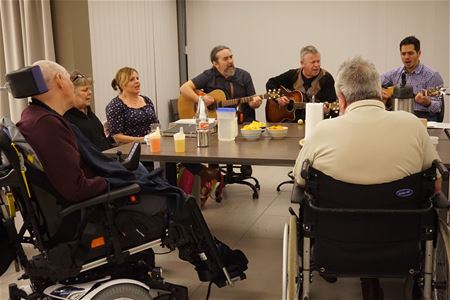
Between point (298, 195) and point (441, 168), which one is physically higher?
point (441, 168)

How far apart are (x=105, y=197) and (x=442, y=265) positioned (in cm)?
140

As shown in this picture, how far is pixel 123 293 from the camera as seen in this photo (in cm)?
220

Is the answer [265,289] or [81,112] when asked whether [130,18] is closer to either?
[81,112]

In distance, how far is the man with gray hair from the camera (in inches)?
78.0

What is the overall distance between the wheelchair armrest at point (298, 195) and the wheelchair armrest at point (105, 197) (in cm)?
61

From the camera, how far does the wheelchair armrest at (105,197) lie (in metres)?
2.06

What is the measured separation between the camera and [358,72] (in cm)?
222

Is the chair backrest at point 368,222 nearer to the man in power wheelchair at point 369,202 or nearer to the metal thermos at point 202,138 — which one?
the man in power wheelchair at point 369,202

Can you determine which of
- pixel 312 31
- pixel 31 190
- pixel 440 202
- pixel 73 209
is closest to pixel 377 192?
pixel 440 202

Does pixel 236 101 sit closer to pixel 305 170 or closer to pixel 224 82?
pixel 224 82

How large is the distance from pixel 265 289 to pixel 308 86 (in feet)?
7.69

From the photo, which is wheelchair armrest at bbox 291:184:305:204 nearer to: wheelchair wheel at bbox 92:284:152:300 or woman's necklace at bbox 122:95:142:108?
wheelchair wheel at bbox 92:284:152:300

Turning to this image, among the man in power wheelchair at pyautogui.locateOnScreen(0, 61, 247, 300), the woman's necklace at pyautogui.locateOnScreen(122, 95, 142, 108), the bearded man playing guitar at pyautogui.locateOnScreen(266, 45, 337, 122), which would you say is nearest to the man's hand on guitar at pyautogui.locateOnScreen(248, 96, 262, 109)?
the bearded man playing guitar at pyautogui.locateOnScreen(266, 45, 337, 122)

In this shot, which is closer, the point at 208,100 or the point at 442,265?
the point at 442,265
